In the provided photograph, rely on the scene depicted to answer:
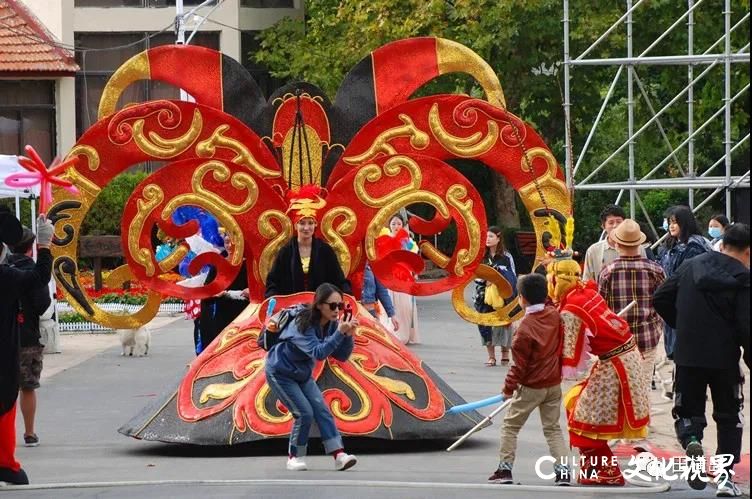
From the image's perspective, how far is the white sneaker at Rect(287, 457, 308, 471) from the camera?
34.2 ft

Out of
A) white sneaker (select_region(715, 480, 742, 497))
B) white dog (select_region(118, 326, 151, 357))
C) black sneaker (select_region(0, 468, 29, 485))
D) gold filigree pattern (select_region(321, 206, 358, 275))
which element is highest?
gold filigree pattern (select_region(321, 206, 358, 275))

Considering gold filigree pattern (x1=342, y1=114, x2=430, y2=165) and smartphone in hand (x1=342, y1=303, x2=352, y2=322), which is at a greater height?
gold filigree pattern (x1=342, y1=114, x2=430, y2=165)

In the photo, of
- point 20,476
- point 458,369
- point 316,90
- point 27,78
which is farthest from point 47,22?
point 20,476

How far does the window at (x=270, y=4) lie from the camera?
123 ft

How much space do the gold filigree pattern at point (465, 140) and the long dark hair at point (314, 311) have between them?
7.45 ft

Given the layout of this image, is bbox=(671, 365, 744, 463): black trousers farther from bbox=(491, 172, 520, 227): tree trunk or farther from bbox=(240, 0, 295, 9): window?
bbox=(240, 0, 295, 9): window

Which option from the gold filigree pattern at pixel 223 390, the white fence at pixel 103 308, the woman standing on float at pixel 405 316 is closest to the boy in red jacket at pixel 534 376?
the gold filigree pattern at pixel 223 390

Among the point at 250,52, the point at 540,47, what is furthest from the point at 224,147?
the point at 250,52

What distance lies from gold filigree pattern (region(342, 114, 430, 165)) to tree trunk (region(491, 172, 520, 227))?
2284 centimetres

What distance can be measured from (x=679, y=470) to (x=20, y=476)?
3970 mm

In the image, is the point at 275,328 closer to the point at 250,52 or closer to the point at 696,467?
the point at 696,467

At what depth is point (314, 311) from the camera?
10430 mm

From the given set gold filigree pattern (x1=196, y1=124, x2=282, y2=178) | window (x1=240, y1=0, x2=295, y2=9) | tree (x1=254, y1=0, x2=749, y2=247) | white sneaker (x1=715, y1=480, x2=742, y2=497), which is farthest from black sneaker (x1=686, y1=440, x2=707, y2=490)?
window (x1=240, y1=0, x2=295, y2=9)

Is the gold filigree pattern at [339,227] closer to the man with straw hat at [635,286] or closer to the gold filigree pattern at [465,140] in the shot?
the gold filigree pattern at [465,140]
